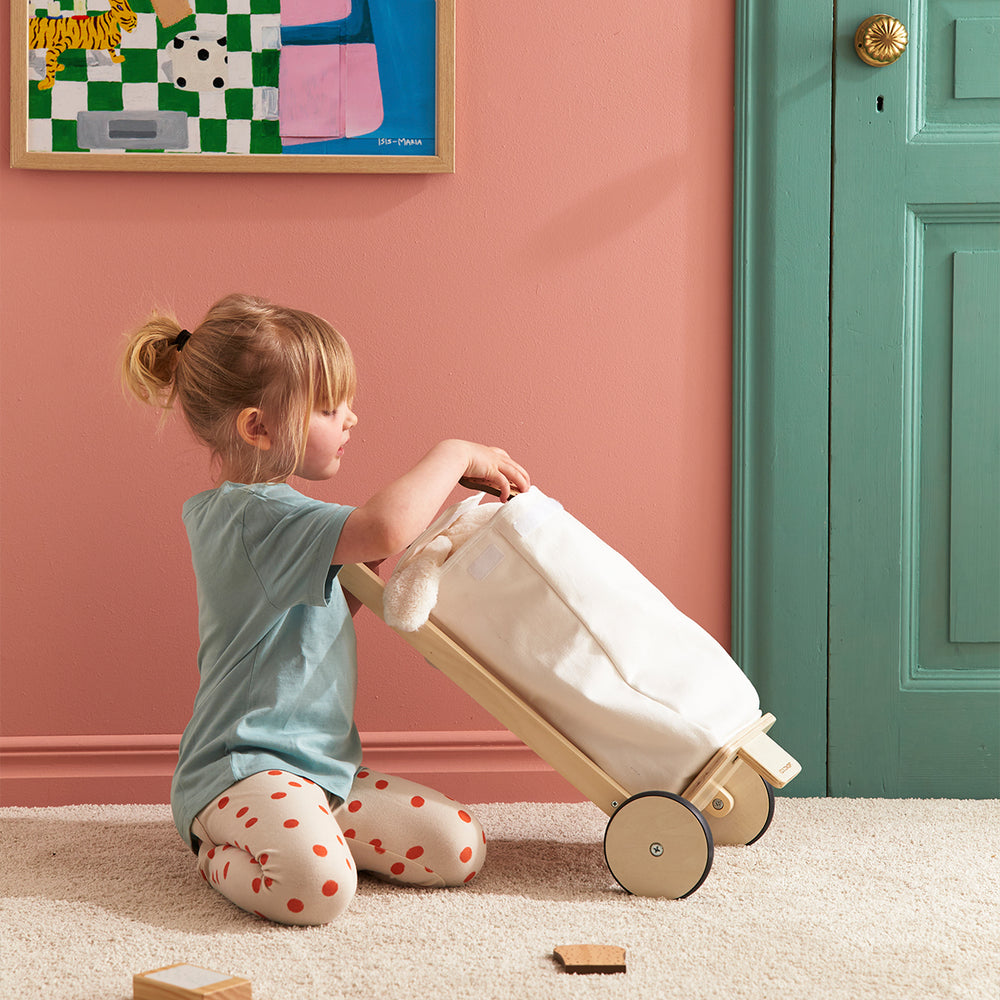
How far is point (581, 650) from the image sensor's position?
104 cm

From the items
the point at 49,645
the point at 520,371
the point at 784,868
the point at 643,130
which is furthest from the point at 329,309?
the point at 784,868

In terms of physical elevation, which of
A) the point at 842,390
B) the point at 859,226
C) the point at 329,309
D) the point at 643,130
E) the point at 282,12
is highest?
the point at 282,12

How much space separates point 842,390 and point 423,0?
837 mm

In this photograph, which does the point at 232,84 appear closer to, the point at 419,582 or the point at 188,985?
the point at 419,582

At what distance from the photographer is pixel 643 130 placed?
4.68 ft

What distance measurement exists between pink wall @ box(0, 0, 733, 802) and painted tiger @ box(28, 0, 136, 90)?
60mm

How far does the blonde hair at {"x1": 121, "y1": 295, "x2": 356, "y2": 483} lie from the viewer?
3.58 feet

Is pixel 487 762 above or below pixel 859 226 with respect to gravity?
below

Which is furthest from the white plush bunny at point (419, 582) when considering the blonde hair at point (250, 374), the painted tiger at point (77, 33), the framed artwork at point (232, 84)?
the painted tiger at point (77, 33)

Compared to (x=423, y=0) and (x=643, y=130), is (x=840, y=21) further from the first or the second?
(x=423, y=0)

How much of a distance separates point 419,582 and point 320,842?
284 millimetres

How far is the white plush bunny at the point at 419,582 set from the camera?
1025 mm

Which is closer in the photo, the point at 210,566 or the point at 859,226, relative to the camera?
the point at 210,566

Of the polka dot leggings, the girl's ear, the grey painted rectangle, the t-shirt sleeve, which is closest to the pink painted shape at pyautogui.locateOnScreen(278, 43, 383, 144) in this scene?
the grey painted rectangle
